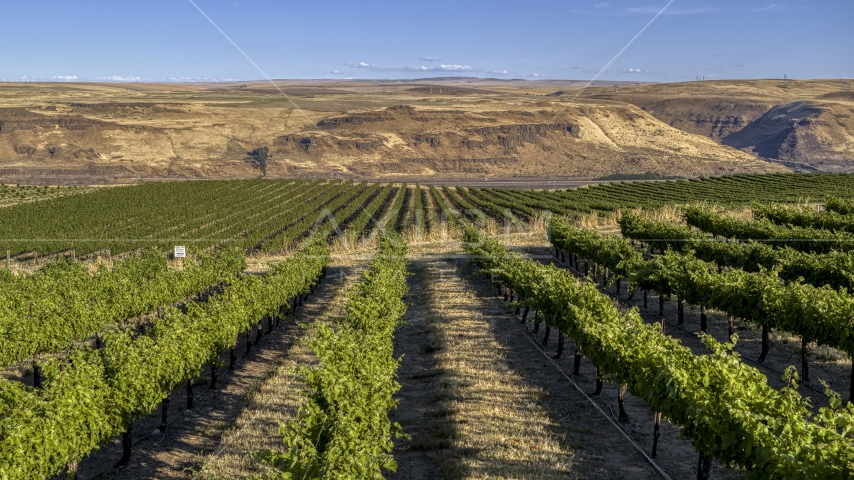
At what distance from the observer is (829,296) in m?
16.0

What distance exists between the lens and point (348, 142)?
134375mm

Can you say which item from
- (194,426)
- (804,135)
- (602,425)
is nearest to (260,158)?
(194,426)

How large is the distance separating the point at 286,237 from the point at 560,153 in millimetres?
102099

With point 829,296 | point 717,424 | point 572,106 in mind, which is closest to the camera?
point 717,424

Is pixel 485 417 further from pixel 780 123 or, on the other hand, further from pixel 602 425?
pixel 780 123

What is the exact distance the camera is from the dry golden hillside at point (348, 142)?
121 meters

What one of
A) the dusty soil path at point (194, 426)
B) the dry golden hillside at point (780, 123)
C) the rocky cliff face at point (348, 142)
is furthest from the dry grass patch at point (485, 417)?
the dry golden hillside at point (780, 123)

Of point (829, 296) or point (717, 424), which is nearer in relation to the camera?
point (717, 424)

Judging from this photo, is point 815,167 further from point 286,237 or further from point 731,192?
point 286,237

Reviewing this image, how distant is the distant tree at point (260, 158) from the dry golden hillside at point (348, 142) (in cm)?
151

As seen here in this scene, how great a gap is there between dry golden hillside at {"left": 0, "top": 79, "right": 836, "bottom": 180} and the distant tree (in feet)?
4.96

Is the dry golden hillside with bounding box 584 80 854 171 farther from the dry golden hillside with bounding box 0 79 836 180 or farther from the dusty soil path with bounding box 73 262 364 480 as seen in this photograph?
the dusty soil path with bounding box 73 262 364 480

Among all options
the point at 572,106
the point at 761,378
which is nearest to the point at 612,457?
the point at 761,378

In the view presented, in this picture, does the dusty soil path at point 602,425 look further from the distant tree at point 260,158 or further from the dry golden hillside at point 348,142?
the distant tree at point 260,158
